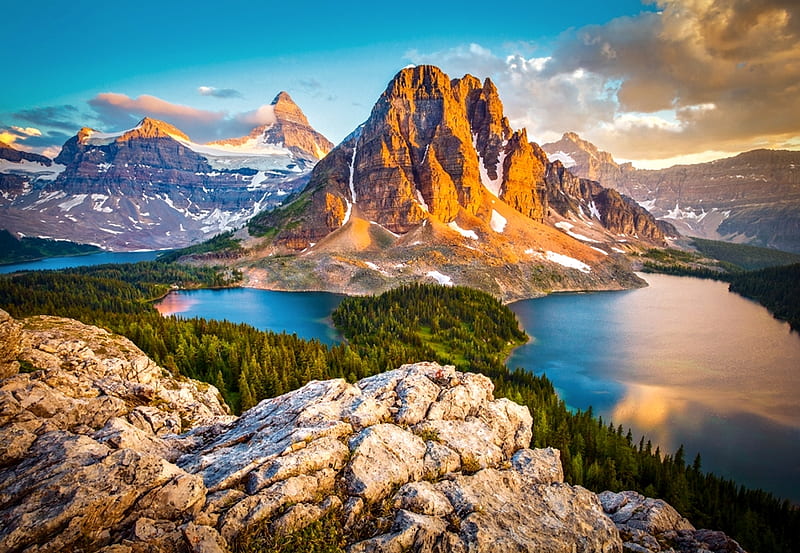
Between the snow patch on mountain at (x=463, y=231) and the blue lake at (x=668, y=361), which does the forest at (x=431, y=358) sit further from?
the snow patch on mountain at (x=463, y=231)

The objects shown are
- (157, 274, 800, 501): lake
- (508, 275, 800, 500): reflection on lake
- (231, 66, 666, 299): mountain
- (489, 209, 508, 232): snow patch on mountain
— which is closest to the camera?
Result: (508, 275, 800, 500): reflection on lake

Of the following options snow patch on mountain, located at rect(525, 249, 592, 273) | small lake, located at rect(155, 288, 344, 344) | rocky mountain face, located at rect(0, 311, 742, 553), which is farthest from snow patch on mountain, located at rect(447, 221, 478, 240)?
rocky mountain face, located at rect(0, 311, 742, 553)

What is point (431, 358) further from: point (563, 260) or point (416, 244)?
point (563, 260)

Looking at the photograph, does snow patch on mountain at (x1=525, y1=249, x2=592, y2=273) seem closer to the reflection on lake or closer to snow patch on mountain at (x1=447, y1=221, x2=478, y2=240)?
snow patch on mountain at (x1=447, y1=221, x2=478, y2=240)

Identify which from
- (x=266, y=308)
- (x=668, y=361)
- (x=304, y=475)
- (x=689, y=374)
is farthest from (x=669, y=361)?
(x=266, y=308)

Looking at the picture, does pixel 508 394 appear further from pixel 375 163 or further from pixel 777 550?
pixel 375 163

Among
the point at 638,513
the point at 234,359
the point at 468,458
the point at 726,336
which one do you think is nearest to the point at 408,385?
the point at 468,458
